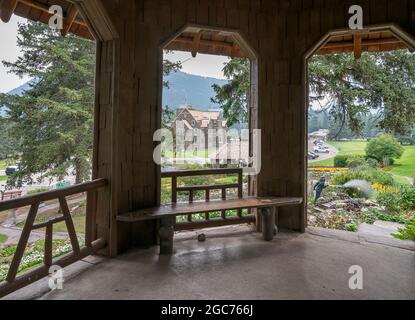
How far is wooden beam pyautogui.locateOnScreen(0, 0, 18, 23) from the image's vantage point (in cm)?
249

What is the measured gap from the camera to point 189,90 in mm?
4750

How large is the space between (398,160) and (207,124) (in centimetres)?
422

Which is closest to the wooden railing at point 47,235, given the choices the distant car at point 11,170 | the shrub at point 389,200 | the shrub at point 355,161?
the distant car at point 11,170

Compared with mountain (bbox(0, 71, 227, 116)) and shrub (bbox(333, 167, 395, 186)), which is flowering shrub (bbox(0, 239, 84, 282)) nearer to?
mountain (bbox(0, 71, 227, 116))

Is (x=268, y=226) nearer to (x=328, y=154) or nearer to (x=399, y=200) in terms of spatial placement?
(x=328, y=154)

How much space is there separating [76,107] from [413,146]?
7.00m

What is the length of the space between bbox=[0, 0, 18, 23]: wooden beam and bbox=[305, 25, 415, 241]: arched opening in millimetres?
4876

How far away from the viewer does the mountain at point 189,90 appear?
458 centimetres

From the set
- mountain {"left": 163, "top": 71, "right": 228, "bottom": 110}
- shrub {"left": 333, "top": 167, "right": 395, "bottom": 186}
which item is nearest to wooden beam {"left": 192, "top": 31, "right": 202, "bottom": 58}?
mountain {"left": 163, "top": 71, "right": 228, "bottom": 110}

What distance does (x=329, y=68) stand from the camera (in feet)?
19.7

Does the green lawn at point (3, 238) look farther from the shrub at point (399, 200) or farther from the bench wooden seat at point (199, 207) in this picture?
the shrub at point (399, 200)

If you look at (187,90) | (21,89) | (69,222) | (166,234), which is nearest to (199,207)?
(166,234)

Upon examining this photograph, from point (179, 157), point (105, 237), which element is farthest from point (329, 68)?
point (105, 237)

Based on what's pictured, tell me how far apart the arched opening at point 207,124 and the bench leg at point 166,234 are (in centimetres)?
50
